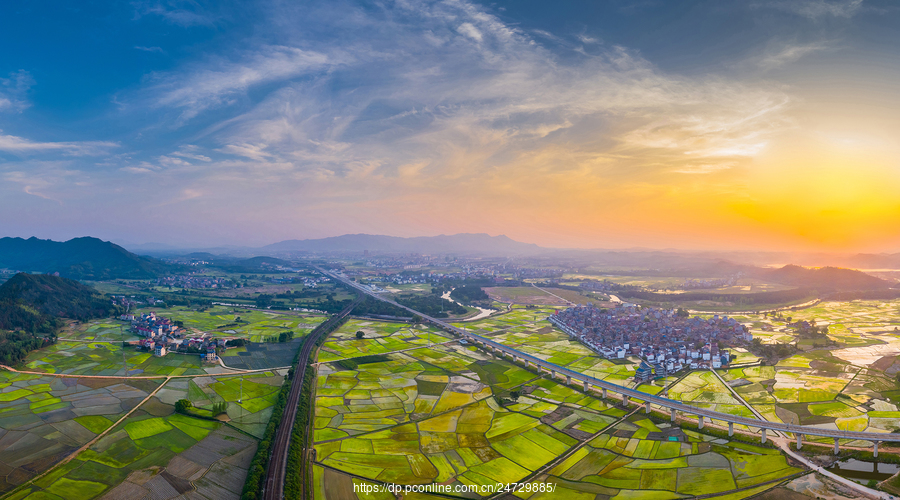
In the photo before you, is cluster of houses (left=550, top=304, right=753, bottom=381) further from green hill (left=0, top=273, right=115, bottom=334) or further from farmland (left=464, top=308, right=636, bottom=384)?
green hill (left=0, top=273, right=115, bottom=334)

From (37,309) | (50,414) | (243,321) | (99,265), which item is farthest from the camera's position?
(99,265)

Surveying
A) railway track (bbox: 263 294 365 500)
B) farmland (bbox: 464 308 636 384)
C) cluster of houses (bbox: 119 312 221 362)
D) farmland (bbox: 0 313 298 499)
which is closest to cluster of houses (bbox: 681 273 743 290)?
farmland (bbox: 464 308 636 384)

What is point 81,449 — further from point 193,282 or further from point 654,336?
point 193,282

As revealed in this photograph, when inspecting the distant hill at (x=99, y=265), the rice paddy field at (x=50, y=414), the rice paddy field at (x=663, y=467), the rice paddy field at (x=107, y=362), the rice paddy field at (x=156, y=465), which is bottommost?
the rice paddy field at (x=156, y=465)

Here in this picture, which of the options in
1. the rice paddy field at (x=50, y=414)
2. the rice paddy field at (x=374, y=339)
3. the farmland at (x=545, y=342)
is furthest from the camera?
the rice paddy field at (x=374, y=339)

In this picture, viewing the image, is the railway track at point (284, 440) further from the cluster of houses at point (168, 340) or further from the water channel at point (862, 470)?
the water channel at point (862, 470)

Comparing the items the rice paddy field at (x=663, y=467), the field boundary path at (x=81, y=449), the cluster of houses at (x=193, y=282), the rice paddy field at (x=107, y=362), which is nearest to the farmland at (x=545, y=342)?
the rice paddy field at (x=663, y=467)

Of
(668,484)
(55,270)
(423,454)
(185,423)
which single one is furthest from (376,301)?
(55,270)

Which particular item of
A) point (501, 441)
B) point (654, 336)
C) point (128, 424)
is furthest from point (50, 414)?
point (654, 336)
